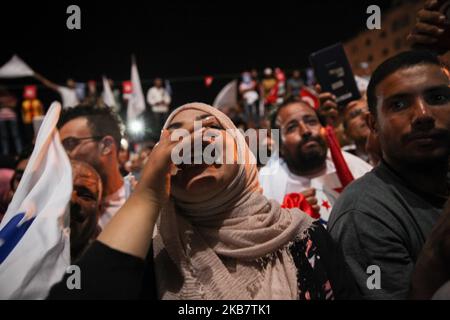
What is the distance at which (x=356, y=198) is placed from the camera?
1.68 meters

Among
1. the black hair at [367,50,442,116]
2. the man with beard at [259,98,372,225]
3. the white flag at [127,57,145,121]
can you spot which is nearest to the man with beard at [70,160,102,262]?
the man with beard at [259,98,372,225]

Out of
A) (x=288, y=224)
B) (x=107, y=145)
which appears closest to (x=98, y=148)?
(x=107, y=145)

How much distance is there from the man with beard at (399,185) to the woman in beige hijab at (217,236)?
0.42 feet

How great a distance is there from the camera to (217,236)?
58.6 inches

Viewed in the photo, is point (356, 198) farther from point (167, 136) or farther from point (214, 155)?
point (167, 136)

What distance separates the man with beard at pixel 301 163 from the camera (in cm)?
312

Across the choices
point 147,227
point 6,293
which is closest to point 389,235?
point 147,227

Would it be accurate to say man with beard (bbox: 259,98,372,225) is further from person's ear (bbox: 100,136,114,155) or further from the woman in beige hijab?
the woman in beige hijab

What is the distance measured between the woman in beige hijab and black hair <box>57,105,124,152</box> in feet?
4.93

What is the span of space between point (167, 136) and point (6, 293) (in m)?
0.83

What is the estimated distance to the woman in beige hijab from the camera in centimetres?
132

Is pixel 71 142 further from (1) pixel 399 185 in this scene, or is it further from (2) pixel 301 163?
(1) pixel 399 185

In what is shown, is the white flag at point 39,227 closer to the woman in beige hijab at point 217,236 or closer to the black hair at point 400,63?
the woman in beige hijab at point 217,236

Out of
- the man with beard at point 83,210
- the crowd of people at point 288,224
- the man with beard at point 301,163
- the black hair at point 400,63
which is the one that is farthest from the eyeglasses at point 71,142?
the black hair at point 400,63
